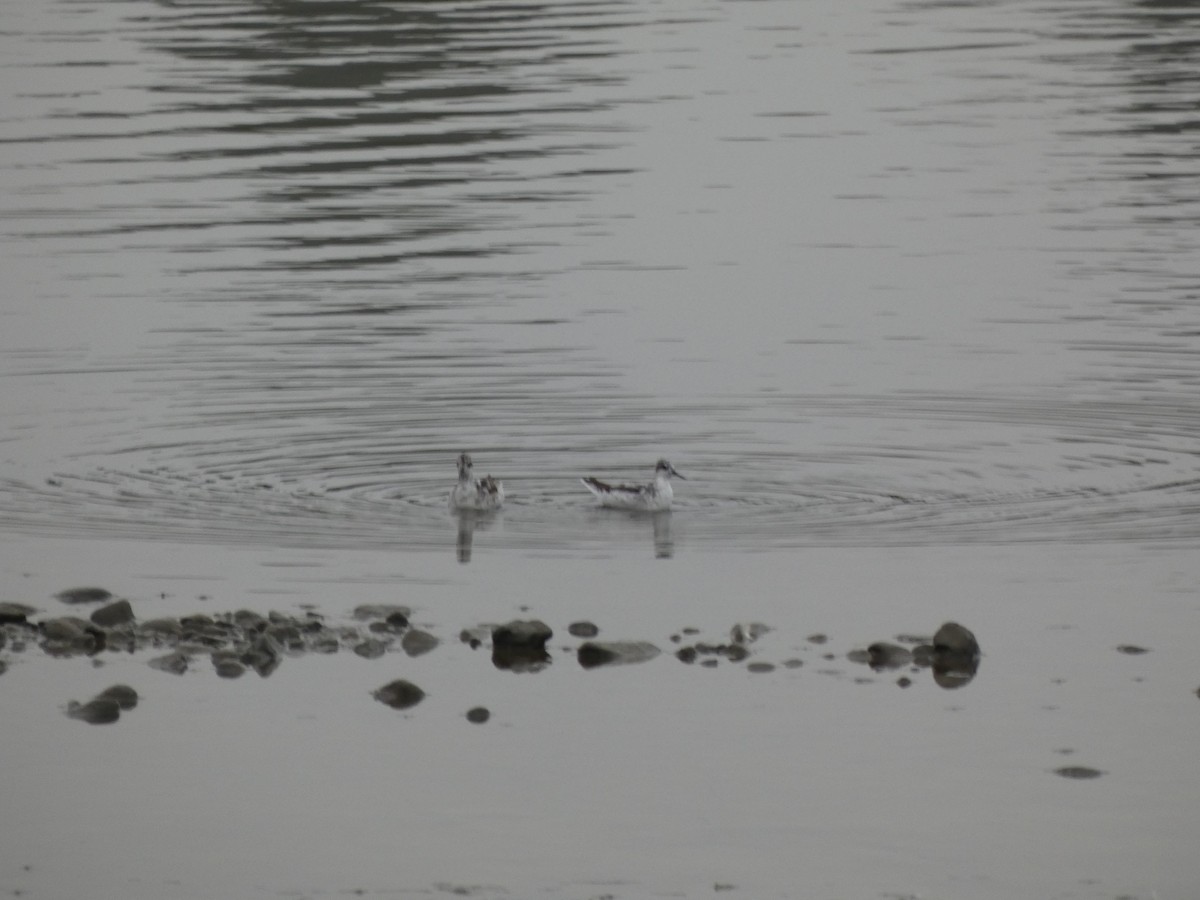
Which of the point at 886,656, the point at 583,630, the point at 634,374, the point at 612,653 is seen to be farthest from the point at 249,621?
the point at 634,374

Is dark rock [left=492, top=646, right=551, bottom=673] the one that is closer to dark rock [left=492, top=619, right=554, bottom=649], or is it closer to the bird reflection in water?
dark rock [left=492, top=619, right=554, bottom=649]

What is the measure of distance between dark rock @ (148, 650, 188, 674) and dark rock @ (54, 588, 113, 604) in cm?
186

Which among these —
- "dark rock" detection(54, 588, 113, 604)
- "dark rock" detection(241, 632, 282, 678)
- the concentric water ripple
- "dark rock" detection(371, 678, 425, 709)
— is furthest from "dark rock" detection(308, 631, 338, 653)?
the concentric water ripple

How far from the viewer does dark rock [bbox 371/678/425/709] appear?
15.3m

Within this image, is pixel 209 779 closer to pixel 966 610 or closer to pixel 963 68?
pixel 966 610

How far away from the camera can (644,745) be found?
14.5m

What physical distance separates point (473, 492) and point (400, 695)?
5.53 metres

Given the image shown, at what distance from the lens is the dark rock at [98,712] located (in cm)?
1512

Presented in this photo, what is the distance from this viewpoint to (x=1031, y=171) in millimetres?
39812

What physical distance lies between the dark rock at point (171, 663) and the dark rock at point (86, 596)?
186 centimetres

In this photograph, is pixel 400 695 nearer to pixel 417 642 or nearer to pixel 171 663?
pixel 417 642

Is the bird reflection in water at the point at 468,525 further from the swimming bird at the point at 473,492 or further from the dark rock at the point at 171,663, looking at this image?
the dark rock at the point at 171,663

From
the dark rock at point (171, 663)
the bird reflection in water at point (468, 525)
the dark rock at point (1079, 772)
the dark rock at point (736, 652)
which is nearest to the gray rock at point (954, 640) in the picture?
the dark rock at point (736, 652)

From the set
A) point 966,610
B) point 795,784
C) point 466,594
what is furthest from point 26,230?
point 795,784
